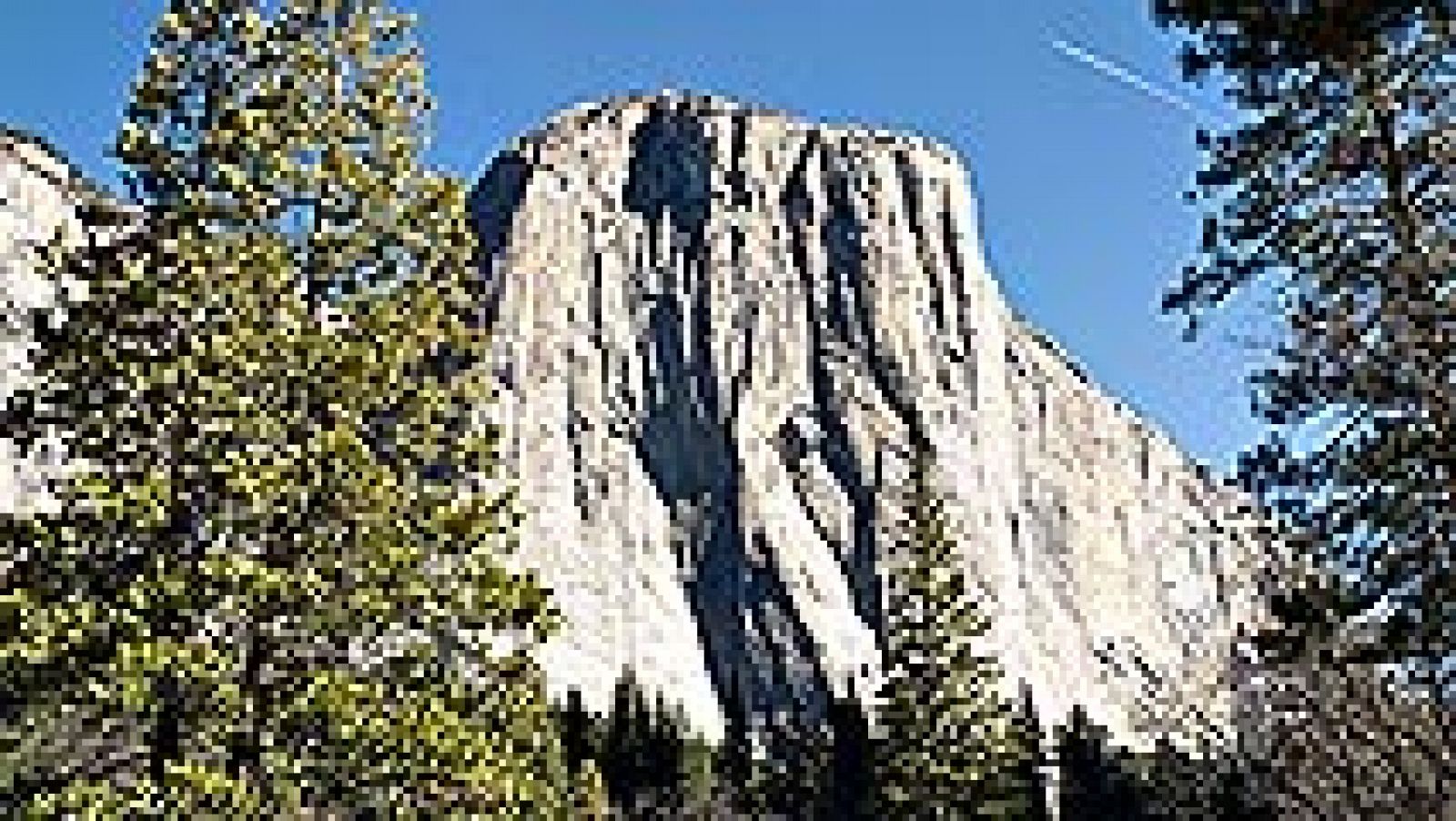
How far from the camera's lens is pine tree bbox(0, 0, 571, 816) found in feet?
52.6

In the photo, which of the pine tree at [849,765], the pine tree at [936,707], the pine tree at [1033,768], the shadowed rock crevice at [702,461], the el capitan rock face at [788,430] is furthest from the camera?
the el capitan rock face at [788,430]

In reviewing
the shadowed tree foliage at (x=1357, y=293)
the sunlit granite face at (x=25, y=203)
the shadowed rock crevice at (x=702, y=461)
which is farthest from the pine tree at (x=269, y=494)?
the shadowed rock crevice at (x=702, y=461)

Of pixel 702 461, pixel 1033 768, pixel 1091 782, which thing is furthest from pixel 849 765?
pixel 702 461

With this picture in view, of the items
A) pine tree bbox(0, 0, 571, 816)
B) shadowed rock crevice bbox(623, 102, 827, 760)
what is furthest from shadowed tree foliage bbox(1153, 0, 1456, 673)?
shadowed rock crevice bbox(623, 102, 827, 760)

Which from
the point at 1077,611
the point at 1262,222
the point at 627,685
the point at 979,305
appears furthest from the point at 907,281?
the point at 1262,222

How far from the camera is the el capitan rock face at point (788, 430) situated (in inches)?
4579

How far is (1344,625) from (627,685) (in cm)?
6953

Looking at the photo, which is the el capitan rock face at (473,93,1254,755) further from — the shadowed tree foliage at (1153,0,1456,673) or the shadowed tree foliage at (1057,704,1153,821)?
the shadowed tree foliage at (1153,0,1456,673)

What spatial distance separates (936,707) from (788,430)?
3172 inches

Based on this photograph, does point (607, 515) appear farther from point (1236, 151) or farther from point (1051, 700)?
point (1236, 151)

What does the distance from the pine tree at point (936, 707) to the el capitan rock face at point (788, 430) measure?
59687 millimetres

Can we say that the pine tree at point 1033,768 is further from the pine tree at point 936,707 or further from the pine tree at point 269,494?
the pine tree at point 269,494

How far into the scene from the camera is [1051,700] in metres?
122

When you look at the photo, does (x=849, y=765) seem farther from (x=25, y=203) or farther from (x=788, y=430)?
(x=25, y=203)
